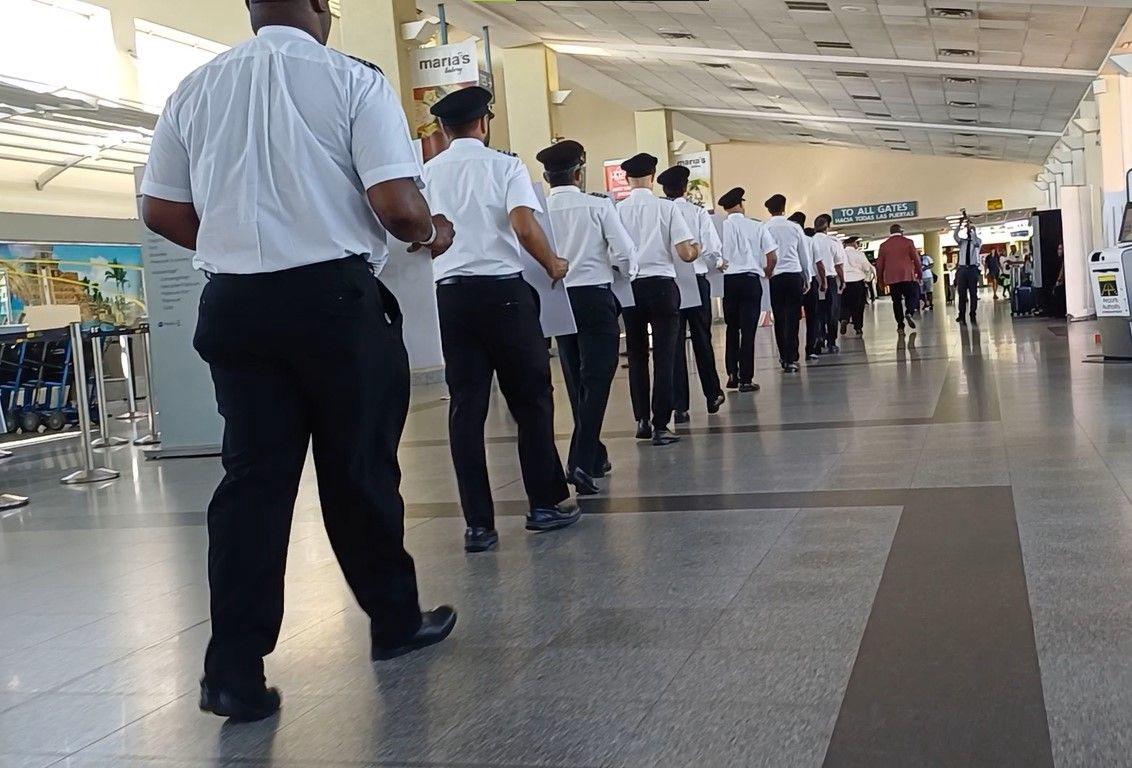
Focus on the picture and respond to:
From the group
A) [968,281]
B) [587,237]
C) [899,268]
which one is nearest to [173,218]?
[587,237]

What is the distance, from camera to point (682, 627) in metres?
3.06

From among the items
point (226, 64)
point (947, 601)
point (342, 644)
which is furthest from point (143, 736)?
point (947, 601)

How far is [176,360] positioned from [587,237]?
4419mm

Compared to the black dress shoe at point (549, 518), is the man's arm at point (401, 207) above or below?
above

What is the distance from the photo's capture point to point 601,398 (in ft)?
18.7

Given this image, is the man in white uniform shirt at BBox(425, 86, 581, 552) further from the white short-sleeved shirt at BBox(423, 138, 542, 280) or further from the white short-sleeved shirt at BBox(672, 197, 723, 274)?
the white short-sleeved shirt at BBox(672, 197, 723, 274)

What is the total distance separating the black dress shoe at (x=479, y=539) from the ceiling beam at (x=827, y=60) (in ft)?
58.5

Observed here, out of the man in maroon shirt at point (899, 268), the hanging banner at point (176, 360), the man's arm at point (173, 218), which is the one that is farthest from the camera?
the man in maroon shirt at point (899, 268)

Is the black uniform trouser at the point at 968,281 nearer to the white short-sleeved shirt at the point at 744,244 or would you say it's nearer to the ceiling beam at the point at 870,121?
the ceiling beam at the point at 870,121

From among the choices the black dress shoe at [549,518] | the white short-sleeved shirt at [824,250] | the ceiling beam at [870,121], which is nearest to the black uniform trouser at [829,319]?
the white short-sleeved shirt at [824,250]

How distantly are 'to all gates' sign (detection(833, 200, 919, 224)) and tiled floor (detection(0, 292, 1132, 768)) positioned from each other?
1418 inches

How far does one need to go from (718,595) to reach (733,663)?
64 cm

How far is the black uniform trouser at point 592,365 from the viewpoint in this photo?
18.6 feet

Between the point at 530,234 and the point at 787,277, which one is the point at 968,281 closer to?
the point at 787,277
